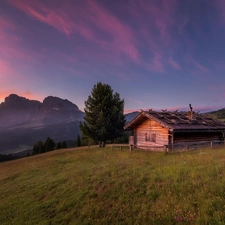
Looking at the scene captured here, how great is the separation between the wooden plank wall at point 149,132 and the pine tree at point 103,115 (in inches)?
228

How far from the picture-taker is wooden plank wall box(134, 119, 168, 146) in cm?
2341

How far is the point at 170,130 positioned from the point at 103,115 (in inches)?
553

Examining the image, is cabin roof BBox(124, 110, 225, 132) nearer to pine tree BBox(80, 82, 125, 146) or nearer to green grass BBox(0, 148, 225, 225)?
pine tree BBox(80, 82, 125, 146)

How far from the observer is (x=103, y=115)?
32000 mm

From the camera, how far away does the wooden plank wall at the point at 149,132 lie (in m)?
23.4

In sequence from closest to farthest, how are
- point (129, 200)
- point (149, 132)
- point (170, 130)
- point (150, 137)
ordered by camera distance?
1. point (129, 200)
2. point (170, 130)
3. point (150, 137)
4. point (149, 132)

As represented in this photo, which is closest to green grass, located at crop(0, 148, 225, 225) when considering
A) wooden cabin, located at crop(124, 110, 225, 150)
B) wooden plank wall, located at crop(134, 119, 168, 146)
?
wooden cabin, located at crop(124, 110, 225, 150)

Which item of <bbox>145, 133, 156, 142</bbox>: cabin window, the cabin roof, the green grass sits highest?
the cabin roof

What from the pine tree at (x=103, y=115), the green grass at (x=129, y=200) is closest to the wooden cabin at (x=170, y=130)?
the pine tree at (x=103, y=115)

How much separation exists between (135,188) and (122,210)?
1.87 m

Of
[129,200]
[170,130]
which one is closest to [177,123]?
[170,130]

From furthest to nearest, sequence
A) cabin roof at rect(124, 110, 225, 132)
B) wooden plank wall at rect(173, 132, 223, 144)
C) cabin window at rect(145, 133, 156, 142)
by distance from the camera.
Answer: cabin window at rect(145, 133, 156, 142), wooden plank wall at rect(173, 132, 223, 144), cabin roof at rect(124, 110, 225, 132)

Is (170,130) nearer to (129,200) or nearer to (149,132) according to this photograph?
(149,132)

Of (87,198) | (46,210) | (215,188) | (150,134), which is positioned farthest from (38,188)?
(150,134)
